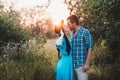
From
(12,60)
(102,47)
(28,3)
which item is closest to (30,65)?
(12,60)

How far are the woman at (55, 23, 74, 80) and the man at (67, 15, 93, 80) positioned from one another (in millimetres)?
93

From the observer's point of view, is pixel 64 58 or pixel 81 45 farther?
pixel 64 58

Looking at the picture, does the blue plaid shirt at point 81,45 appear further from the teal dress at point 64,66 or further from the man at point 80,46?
the teal dress at point 64,66

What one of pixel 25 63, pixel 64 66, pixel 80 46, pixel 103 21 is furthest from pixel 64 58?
pixel 25 63

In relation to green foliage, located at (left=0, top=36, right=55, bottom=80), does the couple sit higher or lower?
higher

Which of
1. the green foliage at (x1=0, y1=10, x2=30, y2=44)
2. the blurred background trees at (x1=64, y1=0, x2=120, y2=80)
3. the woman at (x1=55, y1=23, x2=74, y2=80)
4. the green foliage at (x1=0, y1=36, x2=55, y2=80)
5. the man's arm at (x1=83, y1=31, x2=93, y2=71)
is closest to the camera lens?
the man's arm at (x1=83, y1=31, x2=93, y2=71)

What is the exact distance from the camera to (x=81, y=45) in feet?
20.7

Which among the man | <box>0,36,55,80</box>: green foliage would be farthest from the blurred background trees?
the man

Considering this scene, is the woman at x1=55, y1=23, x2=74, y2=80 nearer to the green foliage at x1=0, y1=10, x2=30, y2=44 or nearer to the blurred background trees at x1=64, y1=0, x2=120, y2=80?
the blurred background trees at x1=64, y1=0, x2=120, y2=80

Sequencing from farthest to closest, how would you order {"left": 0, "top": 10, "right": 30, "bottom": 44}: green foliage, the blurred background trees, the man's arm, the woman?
{"left": 0, "top": 10, "right": 30, "bottom": 44}: green foliage → the blurred background trees → the woman → the man's arm

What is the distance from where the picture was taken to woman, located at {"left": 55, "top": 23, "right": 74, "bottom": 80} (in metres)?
6.44

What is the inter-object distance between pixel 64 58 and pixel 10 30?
Answer: 13.2 ft

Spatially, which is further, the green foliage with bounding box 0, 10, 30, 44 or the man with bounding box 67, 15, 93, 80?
the green foliage with bounding box 0, 10, 30, 44

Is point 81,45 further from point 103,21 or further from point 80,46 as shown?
point 103,21
